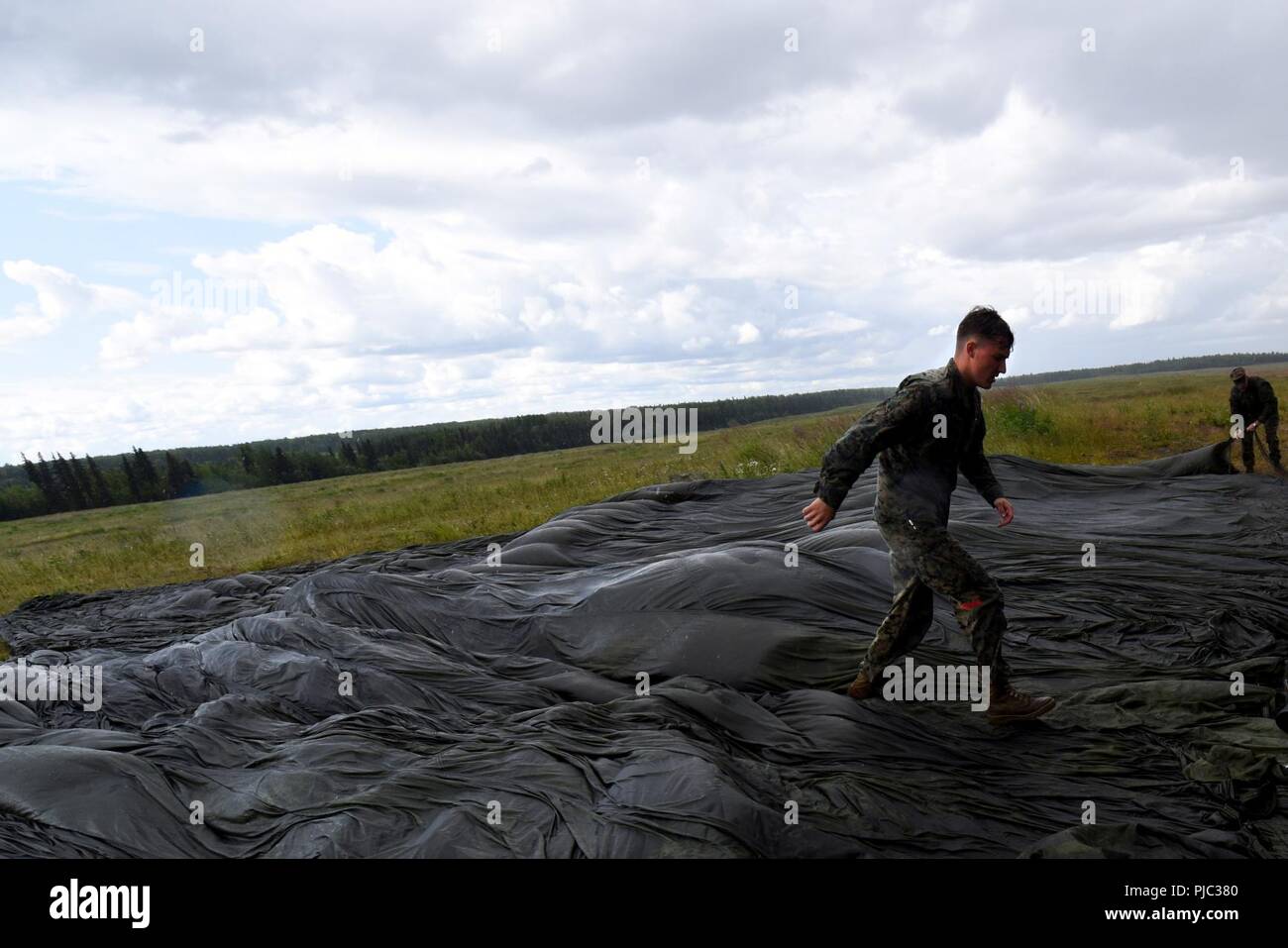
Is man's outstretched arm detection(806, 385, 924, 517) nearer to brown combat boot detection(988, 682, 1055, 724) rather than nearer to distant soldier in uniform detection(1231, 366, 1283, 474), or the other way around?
brown combat boot detection(988, 682, 1055, 724)

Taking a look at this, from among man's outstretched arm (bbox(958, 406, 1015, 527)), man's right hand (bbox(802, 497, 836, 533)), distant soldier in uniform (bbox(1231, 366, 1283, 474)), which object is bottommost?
man's right hand (bbox(802, 497, 836, 533))

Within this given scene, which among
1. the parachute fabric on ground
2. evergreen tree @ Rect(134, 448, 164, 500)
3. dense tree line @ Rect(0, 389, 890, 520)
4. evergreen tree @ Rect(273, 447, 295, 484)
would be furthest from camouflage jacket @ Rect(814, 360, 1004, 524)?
evergreen tree @ Rect(134, 448, 164, 500)

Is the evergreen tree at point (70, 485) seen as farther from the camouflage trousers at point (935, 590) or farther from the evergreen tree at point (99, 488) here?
the camouflage trousers at point (935, 590)

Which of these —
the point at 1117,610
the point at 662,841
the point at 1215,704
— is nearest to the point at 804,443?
the point at 1117,610

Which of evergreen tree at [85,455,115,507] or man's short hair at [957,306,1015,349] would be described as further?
evergreen tree at [85,455,115,507]

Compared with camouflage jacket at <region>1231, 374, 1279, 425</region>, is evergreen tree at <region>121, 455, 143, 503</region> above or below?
below

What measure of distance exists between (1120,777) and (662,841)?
2131 mm

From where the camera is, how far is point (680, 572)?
6.11m

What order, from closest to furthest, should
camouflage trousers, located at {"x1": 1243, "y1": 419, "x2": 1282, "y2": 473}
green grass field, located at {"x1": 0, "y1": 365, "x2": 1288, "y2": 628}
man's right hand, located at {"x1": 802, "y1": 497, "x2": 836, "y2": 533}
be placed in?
man's right hand, located at {"x1": 802, "y1": 497, "x2": 836, "y2": 533} → camouflage trousers, located at {"x1": 1243, "y1": 419, "x2": 1282, "y2": 473} → green grass field, located at {"x1": 0, "y1": 365, "x2": 1288, "y2": 628}

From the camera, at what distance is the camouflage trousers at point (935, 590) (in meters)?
4.13

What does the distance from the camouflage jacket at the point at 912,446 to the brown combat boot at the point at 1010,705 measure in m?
0.87

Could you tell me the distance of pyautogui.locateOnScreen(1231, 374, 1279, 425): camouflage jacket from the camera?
41.7 ft

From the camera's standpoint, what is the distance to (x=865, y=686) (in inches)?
182
